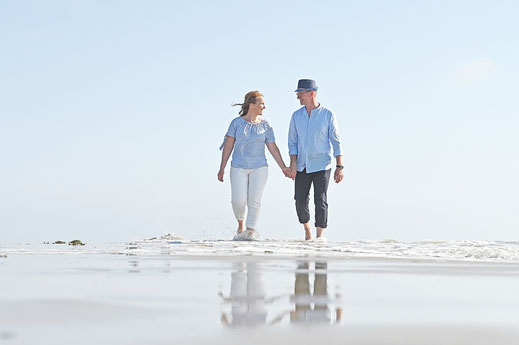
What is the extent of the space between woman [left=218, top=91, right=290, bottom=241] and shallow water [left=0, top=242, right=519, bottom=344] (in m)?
5.41

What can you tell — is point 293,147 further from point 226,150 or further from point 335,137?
point 226,150

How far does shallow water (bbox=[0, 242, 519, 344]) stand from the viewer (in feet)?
6.81

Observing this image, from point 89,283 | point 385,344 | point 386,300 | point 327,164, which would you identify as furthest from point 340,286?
point 327,164

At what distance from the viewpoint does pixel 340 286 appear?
3.46 meters

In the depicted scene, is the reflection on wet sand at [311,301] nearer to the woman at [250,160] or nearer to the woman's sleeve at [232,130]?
the woman at [250,160]

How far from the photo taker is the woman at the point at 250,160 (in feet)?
32.7

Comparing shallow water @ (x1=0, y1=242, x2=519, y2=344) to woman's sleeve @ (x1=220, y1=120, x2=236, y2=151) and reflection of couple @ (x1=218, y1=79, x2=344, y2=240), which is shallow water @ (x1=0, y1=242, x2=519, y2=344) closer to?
reflection of couple @ (x1=218, y1=79, x2=344, y2=240)

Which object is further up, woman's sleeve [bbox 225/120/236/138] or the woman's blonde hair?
the woman's blonde hair

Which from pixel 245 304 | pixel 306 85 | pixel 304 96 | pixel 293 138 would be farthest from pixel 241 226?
pixel 245 304

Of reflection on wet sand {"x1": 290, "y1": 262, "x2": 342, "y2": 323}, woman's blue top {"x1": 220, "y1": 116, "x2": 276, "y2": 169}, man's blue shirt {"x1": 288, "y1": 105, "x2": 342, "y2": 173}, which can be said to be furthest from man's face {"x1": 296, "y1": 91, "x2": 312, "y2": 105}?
reflection on wet sand {"x1": 290, "y1": 262, "x2": 342, "y2": 323}

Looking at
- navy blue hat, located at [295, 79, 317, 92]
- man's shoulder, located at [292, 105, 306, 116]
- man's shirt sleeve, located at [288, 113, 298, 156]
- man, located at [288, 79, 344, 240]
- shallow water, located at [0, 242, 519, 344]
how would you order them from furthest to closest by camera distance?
1. man's shirt sleeve, located at [288, 113, 298, 156]
2. man's shoulder, located at [292, 105, 306, 116]
3. navy blue hat, located at [295, 79, 317, 92]
4. man, located at [288, 79, 344, 240]
5. shallow water, located at [0, 242, 519, 344]

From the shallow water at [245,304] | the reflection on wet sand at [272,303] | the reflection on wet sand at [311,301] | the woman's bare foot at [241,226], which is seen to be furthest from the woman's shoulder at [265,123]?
the reflection on wet sand at [272,303]

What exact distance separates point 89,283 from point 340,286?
126 cm

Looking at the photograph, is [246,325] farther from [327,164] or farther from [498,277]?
[327,164]
